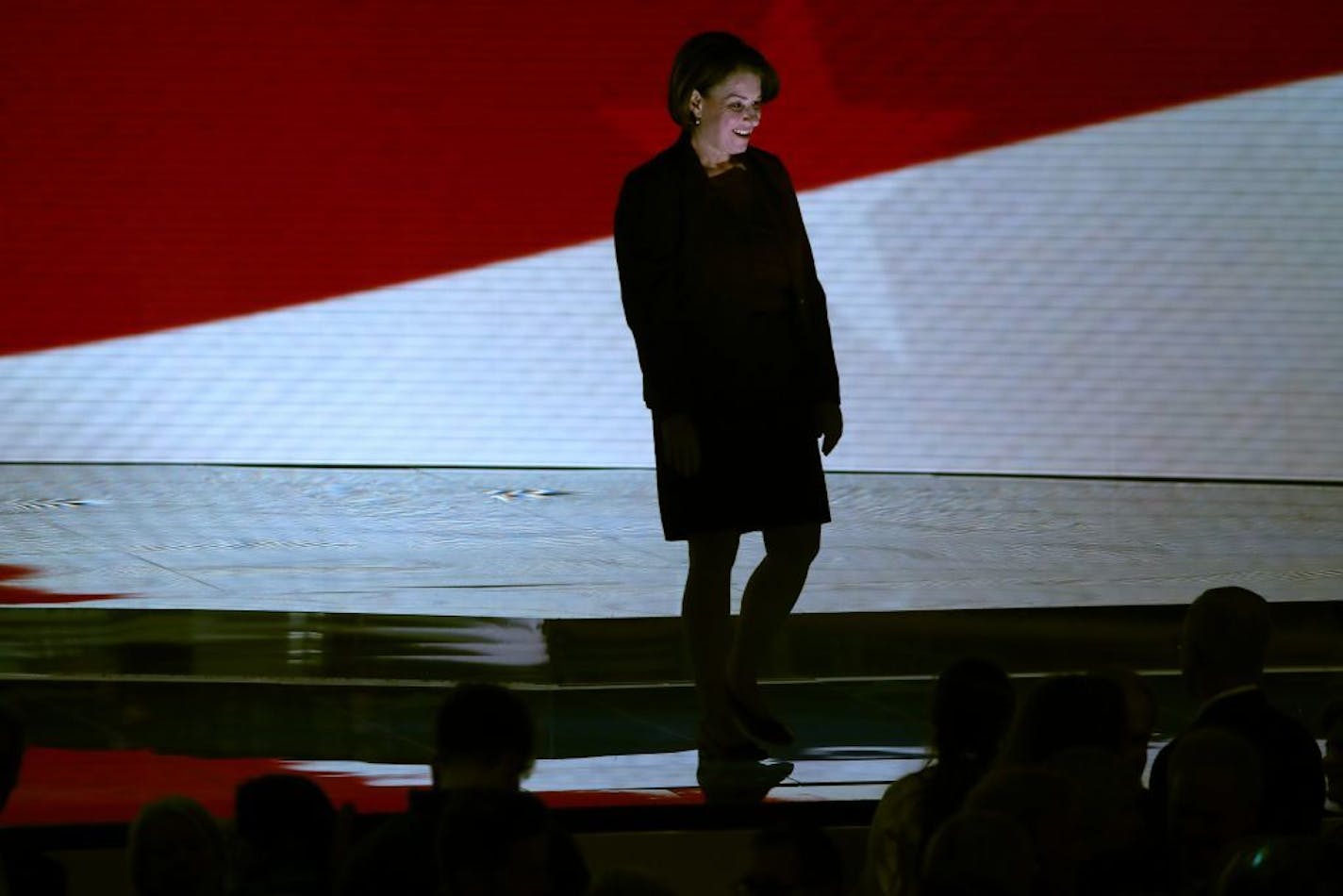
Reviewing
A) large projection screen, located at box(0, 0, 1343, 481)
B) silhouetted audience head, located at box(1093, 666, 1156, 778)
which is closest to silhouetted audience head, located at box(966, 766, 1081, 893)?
silhouetted audience head, located at box(1093, 666, 1156, 778)

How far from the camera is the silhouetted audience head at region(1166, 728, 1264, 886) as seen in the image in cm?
264

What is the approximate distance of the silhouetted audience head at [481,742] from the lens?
279 centimetres

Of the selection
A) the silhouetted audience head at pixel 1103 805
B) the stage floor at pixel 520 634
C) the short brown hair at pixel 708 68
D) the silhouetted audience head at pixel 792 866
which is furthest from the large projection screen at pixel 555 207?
the silhouetted audience head at pixel 792 866

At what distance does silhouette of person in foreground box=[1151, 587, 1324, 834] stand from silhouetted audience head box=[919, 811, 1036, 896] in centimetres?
69

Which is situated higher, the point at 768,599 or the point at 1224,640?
the point at 768,599

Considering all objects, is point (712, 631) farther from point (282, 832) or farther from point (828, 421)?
point (282, 832)

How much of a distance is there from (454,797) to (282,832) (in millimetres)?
408

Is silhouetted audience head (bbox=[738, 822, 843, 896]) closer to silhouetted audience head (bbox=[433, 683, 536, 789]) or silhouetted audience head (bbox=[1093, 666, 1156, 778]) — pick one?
silhouetted audience head (bbox=[433, 683, 536, 789])

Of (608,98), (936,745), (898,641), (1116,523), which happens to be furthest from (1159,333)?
(936,745)

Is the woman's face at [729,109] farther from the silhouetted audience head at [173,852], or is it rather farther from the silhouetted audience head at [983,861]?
the silhouetted audience head at [983,861]

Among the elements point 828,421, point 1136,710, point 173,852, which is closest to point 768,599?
point 828,421

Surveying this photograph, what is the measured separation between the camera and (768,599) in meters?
4.18

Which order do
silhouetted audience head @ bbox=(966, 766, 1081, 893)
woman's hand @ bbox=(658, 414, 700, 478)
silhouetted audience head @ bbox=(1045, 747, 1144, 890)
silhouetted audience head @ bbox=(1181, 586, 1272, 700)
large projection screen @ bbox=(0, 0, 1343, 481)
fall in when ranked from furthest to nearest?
large projection screen @ bbox=(0, 0, 1343, 481) → woman's hand @ bbox=(658, 414, 700, 478) → silhouetted audience head @ bbox=(1181, 586, 1272, 700) → silhouetted audience head @ bbox=(1045, 747, 1144, 890) → silhouetted audience head @ bbox=(966, 766, 1081, 893)

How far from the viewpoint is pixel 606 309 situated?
33.2 feet
